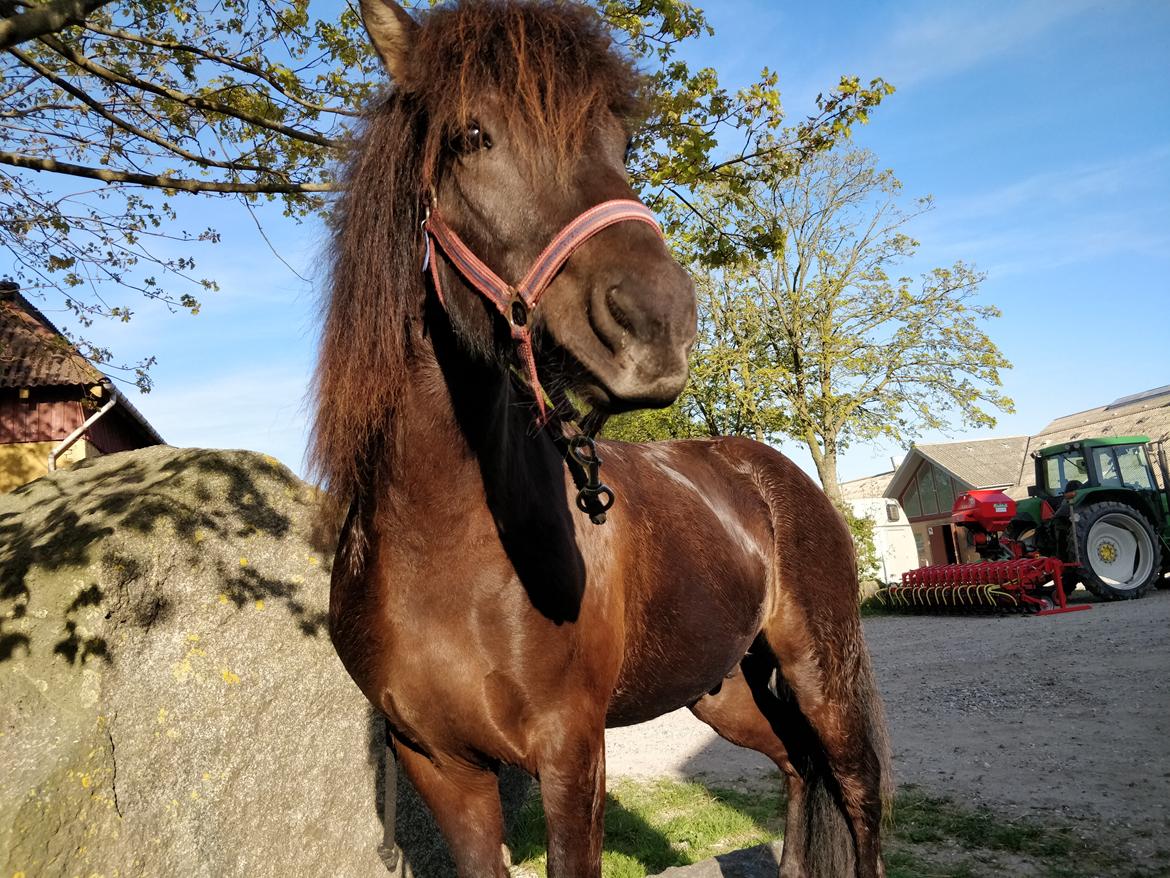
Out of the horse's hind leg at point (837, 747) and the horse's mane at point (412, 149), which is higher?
the horse's mane at point (412, 149)

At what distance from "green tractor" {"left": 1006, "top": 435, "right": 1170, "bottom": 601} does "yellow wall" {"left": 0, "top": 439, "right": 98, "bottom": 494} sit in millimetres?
18175

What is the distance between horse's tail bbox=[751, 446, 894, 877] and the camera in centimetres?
323

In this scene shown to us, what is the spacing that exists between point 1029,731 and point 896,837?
8.26 feet

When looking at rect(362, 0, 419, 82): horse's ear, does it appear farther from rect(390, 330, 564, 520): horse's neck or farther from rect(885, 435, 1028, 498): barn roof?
rect(885, 435, 1028, 498): barn roof

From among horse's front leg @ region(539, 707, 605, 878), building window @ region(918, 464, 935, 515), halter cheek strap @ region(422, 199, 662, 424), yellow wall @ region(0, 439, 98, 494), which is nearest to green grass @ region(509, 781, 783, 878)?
horse's front leg @ region(539, 707, 605, 878)

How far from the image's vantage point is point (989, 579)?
43.9 ft

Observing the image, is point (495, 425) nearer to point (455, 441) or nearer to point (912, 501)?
point (455, 441)

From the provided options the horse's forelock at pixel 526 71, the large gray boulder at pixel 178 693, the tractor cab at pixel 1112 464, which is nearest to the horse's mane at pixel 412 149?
the horse's forelock at pixel 526 71

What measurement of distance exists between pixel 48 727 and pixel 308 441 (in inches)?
77.3

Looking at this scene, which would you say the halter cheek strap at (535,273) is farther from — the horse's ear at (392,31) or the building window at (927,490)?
the building window at (927,490)

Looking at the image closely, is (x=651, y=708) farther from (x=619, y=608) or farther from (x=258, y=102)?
(x=258, y=102)

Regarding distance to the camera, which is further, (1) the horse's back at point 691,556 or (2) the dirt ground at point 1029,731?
(2) the dirt ground at point 1029,731

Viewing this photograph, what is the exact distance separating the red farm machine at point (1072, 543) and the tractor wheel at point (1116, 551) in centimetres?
2

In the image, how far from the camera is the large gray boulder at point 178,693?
2955mm
